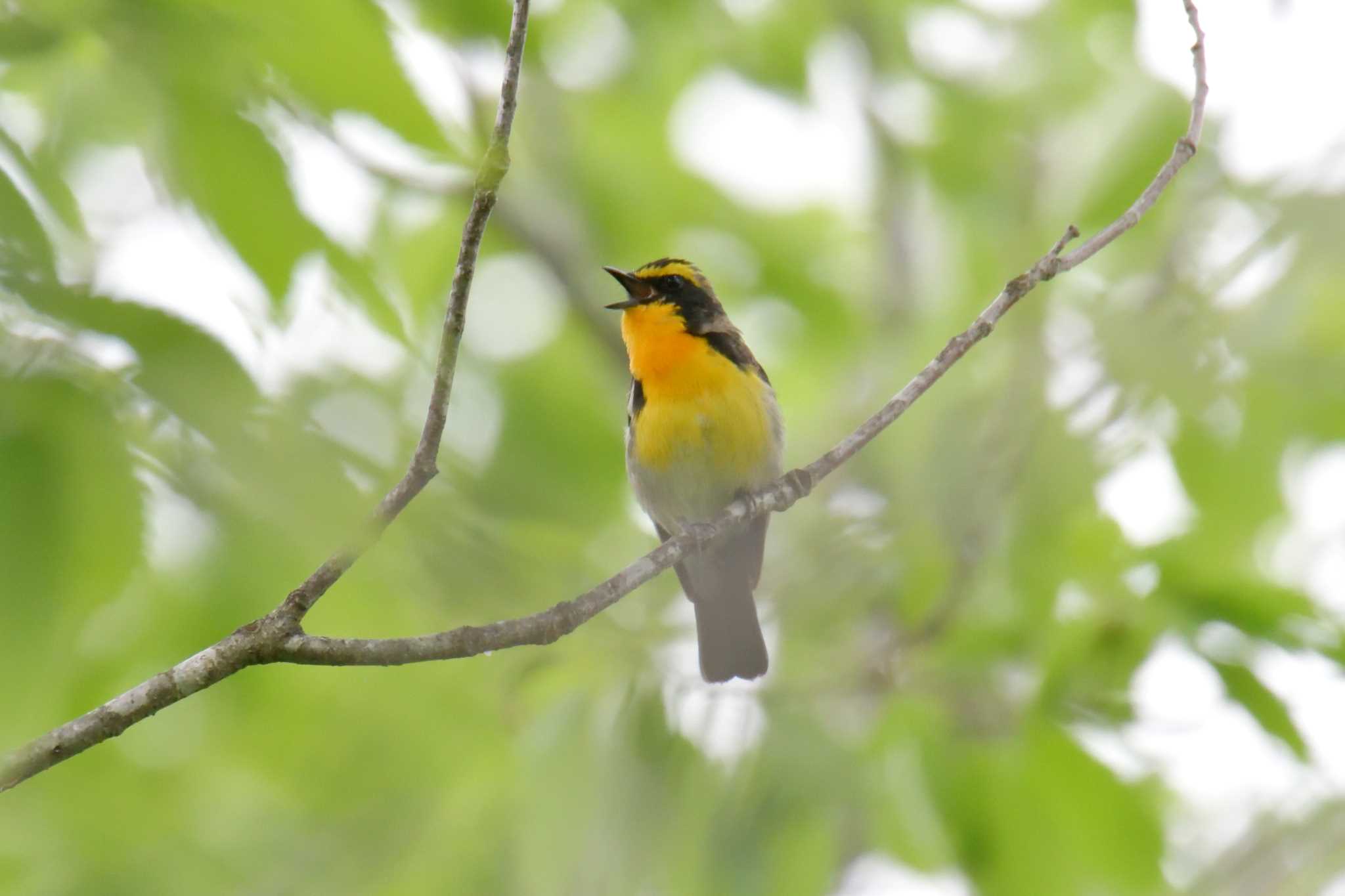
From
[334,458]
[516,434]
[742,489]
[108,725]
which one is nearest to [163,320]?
[334,458]

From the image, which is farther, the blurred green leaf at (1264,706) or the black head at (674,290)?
the black head at (674,290)

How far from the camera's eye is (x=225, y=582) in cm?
307

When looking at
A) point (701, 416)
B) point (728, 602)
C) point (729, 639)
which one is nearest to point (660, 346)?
point (701, 416)

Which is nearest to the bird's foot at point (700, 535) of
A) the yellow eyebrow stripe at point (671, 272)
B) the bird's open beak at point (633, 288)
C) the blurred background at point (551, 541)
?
the blurred background at point (551, 541)

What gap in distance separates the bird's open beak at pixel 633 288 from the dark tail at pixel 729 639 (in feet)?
5.10

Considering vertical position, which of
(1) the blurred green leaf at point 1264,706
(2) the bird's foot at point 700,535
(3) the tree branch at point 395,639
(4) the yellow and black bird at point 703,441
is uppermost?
(4) the yellow and black bird at point 703,441

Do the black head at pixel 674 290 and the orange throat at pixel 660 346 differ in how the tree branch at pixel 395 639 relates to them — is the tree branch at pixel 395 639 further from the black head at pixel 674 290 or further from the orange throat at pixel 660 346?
the black head at pixel 674 290

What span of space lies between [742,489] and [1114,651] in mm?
2425

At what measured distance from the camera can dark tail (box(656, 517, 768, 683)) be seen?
6.05m

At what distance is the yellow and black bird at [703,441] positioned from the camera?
240 inches

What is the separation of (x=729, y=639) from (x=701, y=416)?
1.07 m

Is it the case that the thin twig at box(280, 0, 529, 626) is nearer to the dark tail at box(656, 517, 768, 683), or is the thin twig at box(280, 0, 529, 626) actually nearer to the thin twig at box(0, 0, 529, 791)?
the thin twig at box(0, 0, 529, 791)

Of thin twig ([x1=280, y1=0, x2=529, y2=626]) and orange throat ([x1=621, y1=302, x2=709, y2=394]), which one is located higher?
orange throat ([x1=621, y1=302, x2=709, y2=394])

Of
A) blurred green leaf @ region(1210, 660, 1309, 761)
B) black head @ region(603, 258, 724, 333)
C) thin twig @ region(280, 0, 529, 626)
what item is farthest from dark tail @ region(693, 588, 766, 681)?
thin twig @ region(280, 0, 529, 626)
